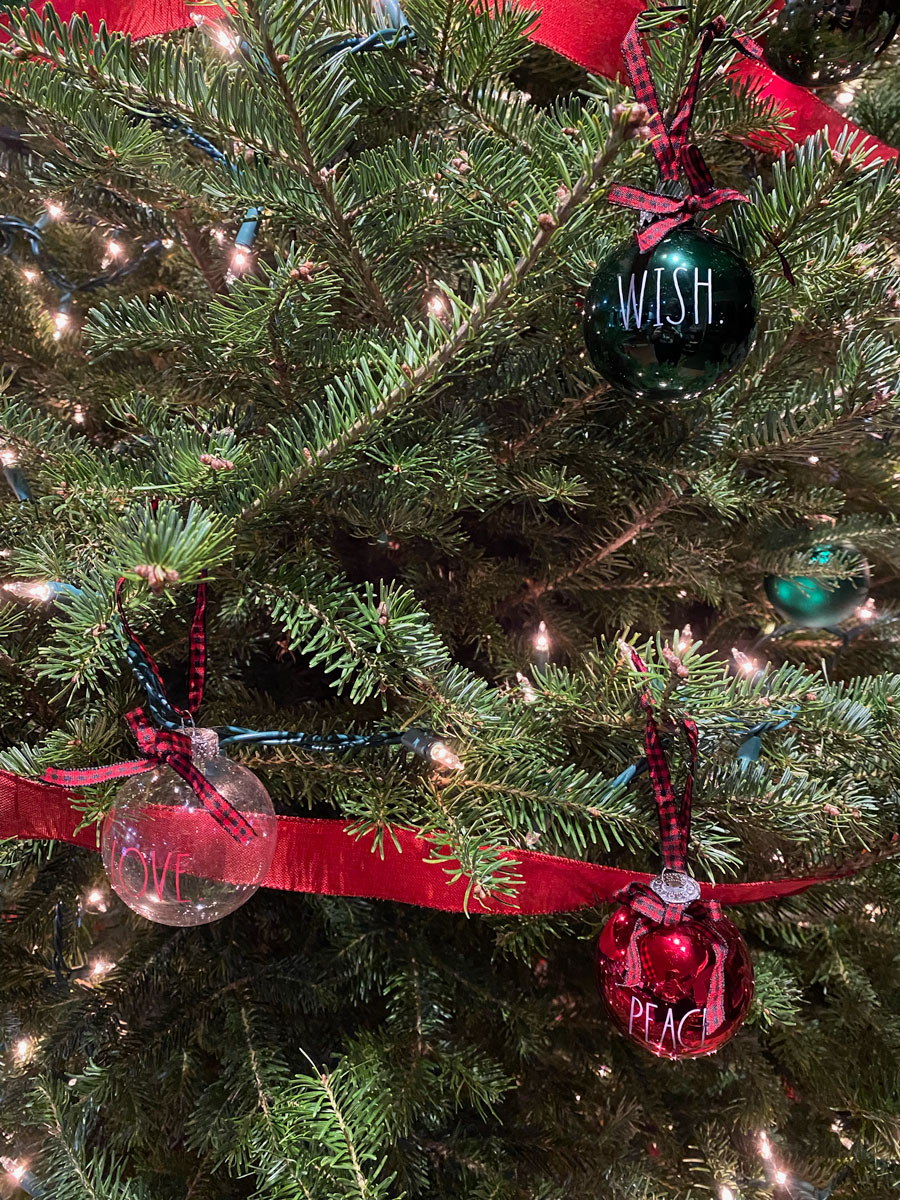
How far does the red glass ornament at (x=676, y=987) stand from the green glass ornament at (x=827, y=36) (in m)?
0.61

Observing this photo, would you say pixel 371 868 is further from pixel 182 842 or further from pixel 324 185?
pixel 324 185

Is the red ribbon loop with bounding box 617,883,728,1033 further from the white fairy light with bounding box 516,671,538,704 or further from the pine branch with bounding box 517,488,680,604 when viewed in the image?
the pine branch with bounding box 517,488,680,604

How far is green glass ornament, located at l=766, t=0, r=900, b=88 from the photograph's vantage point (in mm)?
572

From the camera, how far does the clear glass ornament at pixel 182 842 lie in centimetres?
49

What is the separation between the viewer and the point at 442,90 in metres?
0.51

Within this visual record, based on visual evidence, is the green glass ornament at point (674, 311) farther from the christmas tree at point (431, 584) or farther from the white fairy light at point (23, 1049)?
the white fairy light at point (23, 1049)

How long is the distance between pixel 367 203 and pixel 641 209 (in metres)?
0.16

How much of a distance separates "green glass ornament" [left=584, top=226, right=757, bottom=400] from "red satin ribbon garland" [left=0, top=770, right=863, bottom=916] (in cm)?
33

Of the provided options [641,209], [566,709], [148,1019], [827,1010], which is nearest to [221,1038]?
[148,1019]

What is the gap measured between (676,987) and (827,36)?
658 mm

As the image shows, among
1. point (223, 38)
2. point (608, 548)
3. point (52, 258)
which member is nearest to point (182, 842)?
point (608, 548)

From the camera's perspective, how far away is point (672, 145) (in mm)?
423

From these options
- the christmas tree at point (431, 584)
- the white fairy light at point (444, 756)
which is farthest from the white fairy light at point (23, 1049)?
the white fairy light at point (444, 756)

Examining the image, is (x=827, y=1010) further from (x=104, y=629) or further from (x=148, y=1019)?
(x=104, y=629)
